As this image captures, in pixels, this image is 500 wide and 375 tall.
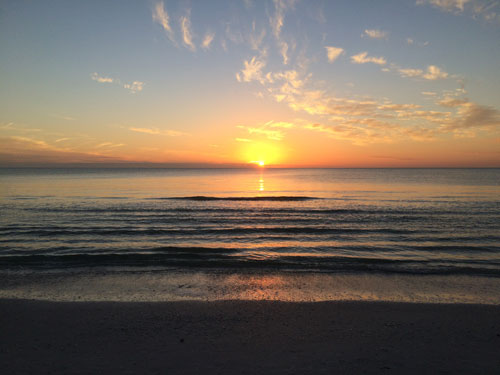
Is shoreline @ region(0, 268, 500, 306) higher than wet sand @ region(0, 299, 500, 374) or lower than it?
lower

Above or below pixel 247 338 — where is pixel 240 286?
below

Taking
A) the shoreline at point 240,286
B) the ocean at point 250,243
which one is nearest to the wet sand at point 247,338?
the shoreline at point 240,286

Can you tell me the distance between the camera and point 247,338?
5910mm

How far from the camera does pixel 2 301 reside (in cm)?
759

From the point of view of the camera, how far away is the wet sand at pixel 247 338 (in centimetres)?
495

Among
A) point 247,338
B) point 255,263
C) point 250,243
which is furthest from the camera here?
point 250,243

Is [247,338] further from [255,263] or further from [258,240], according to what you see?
[258,240]

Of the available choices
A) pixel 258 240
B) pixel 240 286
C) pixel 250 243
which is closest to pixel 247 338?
pixel 240 286

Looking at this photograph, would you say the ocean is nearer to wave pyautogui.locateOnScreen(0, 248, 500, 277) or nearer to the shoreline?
wave pyautogui.locateOnScreen(0, 248, 500, 277)

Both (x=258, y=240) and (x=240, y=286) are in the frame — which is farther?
(x=258, y=240)

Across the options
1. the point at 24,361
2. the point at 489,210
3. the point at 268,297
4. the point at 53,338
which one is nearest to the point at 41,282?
the point at 53,338

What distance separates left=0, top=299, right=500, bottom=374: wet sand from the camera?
16.3 feet

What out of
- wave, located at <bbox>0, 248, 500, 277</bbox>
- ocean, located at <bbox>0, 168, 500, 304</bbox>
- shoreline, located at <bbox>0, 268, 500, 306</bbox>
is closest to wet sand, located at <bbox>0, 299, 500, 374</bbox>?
shoreline, located at <bbox>0, 268, 500, 306</bbox>

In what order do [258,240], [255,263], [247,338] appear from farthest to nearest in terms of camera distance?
[258,240], [255,263], [247,338]
